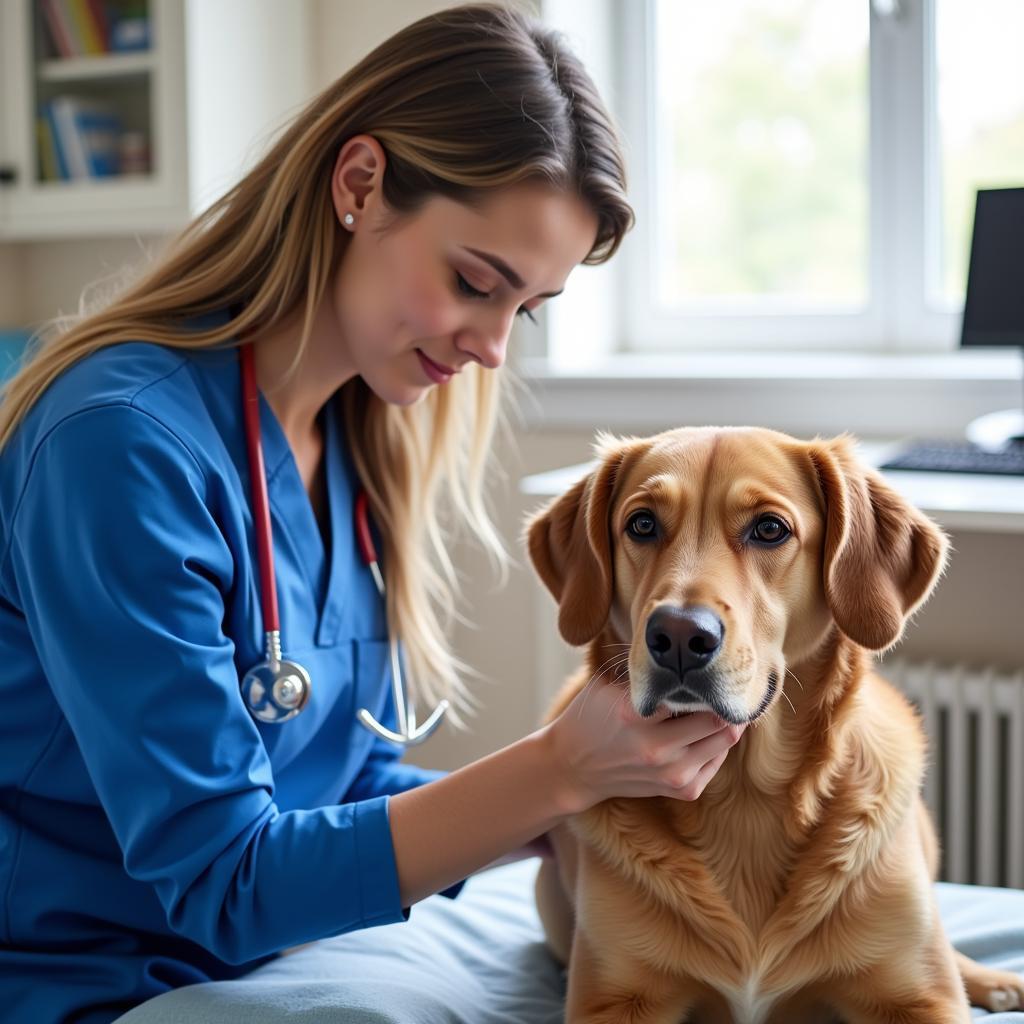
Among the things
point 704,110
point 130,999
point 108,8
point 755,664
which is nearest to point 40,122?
point 108,8

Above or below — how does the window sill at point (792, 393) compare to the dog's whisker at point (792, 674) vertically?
above

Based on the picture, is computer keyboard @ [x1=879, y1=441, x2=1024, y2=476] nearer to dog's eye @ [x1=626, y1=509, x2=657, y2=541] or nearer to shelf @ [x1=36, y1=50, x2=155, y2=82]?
dog's eye @ [x1=626, y1=509, x2=657, y2=541]

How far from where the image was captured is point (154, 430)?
117 centimetres

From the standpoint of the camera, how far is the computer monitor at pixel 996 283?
2094 millimetres

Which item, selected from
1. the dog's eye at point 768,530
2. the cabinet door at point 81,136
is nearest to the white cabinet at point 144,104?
the cabinet door at point 81,136

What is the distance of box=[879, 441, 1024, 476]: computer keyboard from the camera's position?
1.93 metres

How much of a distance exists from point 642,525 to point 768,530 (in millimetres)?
116

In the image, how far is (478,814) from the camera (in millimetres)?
1107

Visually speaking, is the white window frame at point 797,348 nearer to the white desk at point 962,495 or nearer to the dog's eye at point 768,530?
the white desk at point 962,495

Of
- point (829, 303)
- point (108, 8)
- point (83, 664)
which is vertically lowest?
point (83, 664)

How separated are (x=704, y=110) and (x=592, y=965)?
6.86 feet

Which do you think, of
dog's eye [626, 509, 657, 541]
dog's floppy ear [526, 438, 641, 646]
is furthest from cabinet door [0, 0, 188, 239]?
dog's eye [626, 509, 657, 541]

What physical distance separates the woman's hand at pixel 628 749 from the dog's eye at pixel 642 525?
0.53 ft

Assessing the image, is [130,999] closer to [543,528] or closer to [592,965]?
[592,965]
